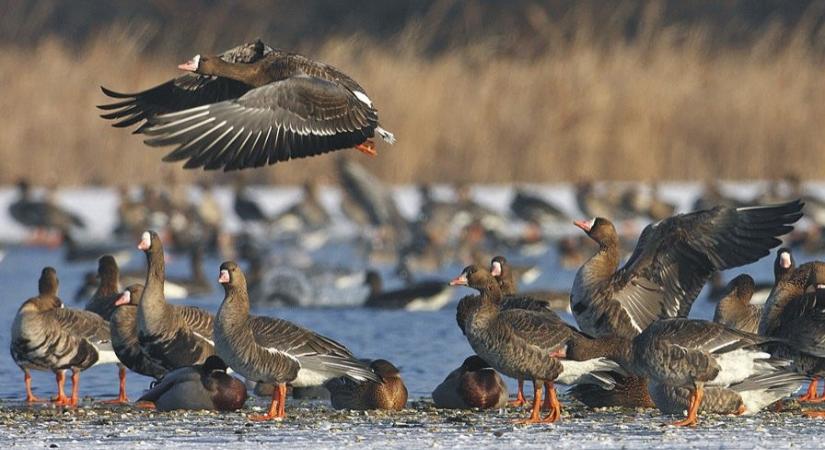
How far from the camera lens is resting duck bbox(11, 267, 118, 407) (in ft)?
31.9

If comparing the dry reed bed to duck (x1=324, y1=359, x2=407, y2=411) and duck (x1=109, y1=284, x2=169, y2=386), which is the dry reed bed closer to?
duck (x1=109, y1=284, x2=169, y2=386)

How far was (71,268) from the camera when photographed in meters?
20.6

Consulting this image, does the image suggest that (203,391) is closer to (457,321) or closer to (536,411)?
(457,321)

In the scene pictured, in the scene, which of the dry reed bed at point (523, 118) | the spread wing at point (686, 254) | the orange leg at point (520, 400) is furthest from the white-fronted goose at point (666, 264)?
the dry reed bed at point (523, 118)

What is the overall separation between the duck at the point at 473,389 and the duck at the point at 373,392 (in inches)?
10.1

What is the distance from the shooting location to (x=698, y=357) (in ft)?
27.0

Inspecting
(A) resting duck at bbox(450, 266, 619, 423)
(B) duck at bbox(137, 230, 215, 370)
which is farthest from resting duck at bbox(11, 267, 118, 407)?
(A) resting duck at bbox(450, 266, 619, 423)

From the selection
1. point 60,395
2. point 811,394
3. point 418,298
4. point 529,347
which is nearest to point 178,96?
point 60,395

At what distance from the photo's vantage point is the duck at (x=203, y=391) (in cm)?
901

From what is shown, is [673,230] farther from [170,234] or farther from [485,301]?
[170,234]

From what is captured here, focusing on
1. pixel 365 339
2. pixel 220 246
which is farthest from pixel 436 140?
pixel 365 339

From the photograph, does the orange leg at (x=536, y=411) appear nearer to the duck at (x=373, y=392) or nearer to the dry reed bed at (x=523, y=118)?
the duck at (x=373, y=392)

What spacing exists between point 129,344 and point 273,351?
51.3 inches

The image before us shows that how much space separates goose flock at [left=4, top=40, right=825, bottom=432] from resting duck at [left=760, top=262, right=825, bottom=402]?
0.04 feet
